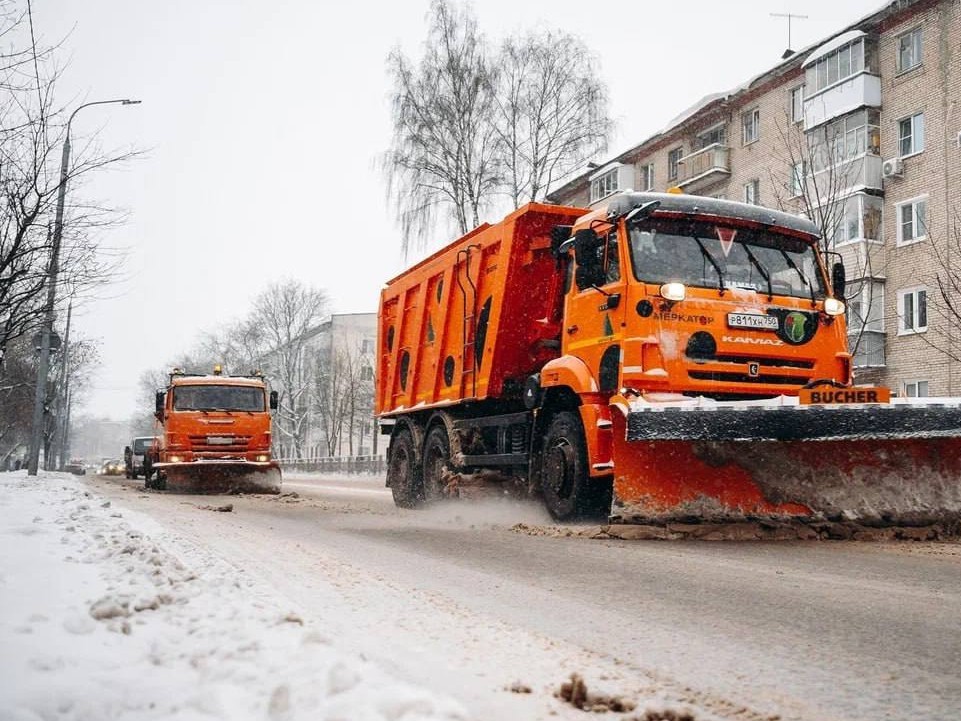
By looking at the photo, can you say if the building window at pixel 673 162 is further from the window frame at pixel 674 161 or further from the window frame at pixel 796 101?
the window frame at pixel 796 101

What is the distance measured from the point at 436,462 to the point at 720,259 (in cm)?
488

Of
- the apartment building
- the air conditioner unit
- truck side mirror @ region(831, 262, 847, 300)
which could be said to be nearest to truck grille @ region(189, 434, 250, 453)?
truck side mirror @ region(831, 262, 847, 300)

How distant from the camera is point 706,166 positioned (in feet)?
102

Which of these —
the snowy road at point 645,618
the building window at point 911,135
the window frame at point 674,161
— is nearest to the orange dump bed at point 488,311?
the snowy road at point 645,618

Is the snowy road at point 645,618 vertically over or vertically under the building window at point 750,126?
under

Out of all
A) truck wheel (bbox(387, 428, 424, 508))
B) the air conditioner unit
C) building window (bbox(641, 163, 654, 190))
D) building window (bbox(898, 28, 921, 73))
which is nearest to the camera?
truck wheel (bbox(387, 428, 424, 508))

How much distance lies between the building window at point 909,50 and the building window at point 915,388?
8.39 m

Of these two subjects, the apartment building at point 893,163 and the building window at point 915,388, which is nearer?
the apartment building at point 893,163

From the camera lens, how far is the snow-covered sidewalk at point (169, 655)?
239cm

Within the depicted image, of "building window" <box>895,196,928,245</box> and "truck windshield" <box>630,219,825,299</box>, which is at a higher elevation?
"building window" <box>895,196,928,245</box>

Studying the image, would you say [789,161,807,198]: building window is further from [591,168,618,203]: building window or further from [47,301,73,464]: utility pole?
[591,168,618,203]: building window

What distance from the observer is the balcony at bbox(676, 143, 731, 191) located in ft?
101

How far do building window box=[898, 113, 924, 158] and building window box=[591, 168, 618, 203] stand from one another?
12.2m

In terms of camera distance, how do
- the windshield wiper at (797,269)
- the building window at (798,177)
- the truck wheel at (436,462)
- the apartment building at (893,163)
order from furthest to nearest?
1. the apartment building at (893,163)
2. the building window at (798,177)
3. the truck wheel at (436,462)
4. the windshield wiper at (797,269)
